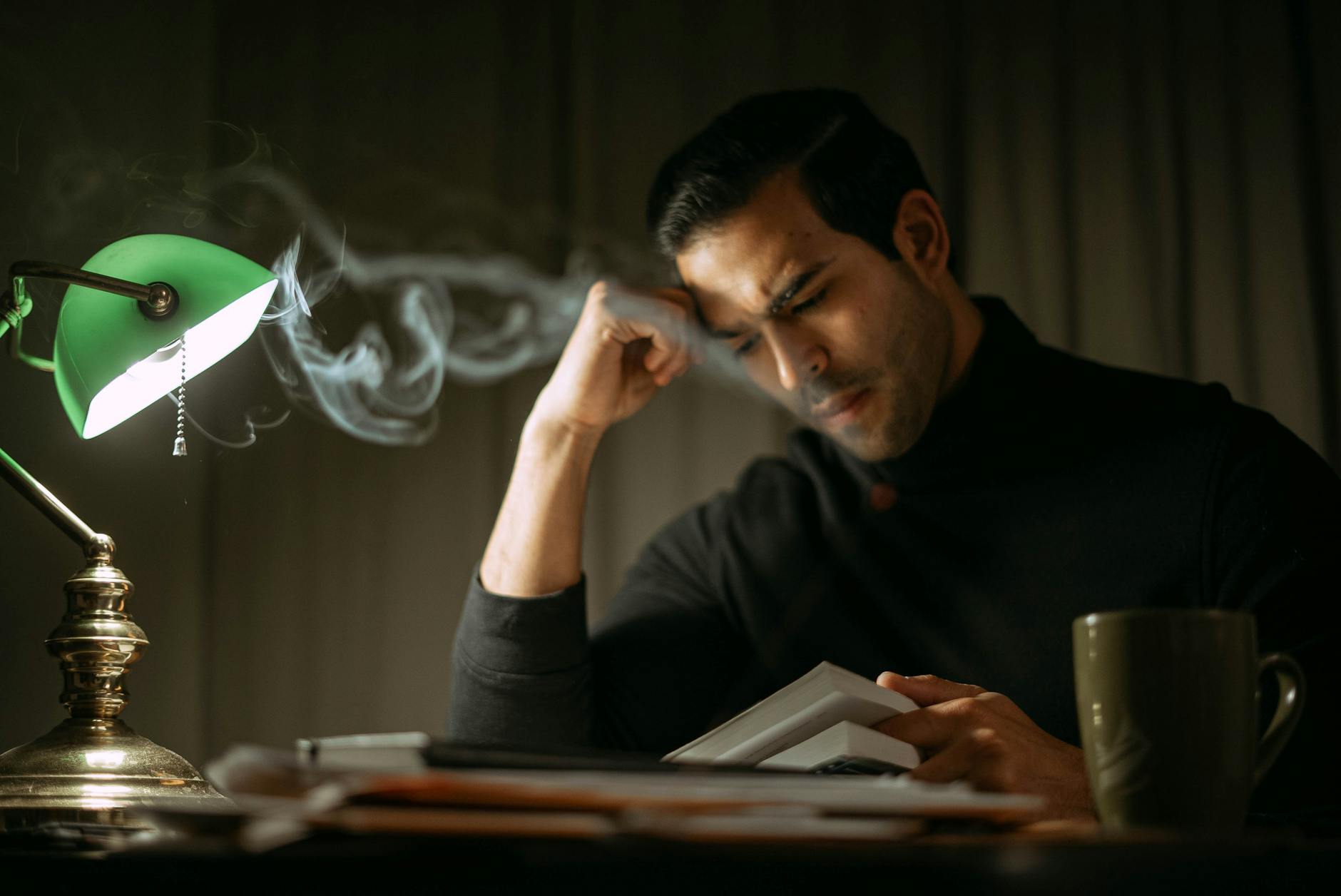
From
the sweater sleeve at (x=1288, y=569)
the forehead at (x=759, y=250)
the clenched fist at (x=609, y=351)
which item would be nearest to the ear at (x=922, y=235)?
the forehead at (x=759, y=250)

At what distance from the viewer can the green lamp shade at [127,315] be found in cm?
98

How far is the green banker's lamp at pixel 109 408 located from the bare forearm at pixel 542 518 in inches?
16.7

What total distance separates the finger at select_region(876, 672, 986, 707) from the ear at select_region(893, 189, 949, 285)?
0.85 m

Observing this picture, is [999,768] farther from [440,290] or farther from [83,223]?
[440,290]

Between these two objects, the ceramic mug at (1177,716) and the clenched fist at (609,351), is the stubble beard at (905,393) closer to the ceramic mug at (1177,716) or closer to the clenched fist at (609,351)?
the clenched fist at (609,351)

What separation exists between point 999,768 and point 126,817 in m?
0.62

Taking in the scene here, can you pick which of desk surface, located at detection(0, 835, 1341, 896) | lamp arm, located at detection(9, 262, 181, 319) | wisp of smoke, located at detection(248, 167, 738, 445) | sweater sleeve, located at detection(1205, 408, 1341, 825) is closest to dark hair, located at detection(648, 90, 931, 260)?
wisp of smoke, located at detection(248, 167, 738, 445)

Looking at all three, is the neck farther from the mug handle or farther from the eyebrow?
the mug handle

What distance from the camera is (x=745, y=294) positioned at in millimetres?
1428

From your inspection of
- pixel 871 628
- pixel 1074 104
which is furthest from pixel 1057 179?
pixel 871 628

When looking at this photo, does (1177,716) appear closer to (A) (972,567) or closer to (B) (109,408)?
(A) (972,567)

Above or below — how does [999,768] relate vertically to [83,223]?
below

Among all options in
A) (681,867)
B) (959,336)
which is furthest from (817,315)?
(681,867)

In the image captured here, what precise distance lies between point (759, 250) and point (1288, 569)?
0.70m
